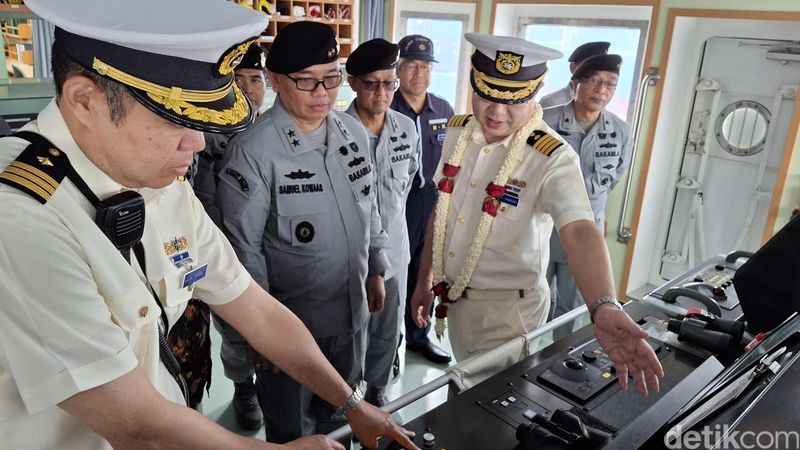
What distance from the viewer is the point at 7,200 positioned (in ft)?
2.92

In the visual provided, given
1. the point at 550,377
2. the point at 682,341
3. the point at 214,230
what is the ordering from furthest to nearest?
the point at 682,341 → the point at 550,377 → the point at 214,230

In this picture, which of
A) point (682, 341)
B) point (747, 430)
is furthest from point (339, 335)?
point (747, 430)

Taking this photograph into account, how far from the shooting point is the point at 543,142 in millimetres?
2012

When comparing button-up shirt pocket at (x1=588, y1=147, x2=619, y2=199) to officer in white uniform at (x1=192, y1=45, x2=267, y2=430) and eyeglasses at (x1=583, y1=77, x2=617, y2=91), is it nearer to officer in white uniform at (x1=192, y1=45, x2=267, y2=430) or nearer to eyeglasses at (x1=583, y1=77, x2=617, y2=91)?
eyeglasses at (x1=583, y1=77, x2=617, y2=91)

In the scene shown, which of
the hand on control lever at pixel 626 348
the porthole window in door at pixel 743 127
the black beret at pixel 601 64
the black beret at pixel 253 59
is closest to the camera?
the hand on control lever at pixel 626 348

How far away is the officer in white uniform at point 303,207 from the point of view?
6.93 feet

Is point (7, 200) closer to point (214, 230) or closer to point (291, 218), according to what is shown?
point (214, 230)

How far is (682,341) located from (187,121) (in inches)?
61.2

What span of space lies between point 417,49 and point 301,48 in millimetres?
1640

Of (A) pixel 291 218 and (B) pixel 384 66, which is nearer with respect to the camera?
(A) pixel 291 218

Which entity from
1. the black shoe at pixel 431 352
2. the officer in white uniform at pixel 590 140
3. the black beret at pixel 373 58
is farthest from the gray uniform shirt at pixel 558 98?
the black shoe at pixel 431 352

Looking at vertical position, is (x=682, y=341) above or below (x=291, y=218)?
below

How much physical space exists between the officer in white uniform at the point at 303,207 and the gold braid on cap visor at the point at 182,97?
1069 millimetres

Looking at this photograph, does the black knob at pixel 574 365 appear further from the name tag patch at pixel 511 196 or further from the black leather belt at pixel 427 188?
the black leather belt at pixel 427 188
